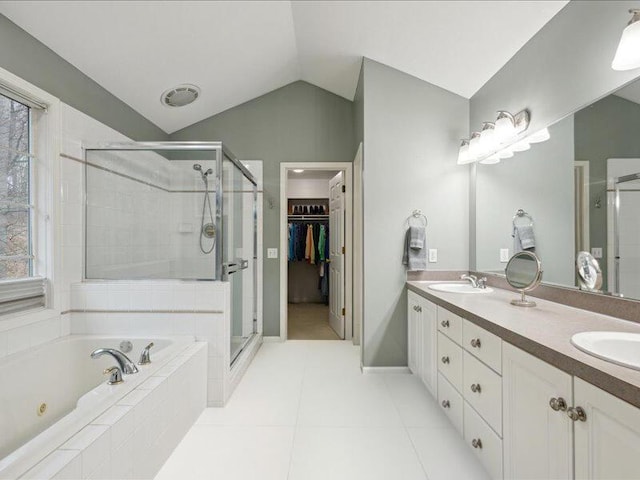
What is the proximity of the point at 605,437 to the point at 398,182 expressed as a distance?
2155 millimetres

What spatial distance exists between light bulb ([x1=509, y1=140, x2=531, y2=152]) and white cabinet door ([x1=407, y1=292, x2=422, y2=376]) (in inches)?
49.8

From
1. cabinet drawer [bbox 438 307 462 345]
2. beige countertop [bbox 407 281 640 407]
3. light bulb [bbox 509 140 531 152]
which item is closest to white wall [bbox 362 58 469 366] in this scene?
light bulb [bbox 509 140 531 152]

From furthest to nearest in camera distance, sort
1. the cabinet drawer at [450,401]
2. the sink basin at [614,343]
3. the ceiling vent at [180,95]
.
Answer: the ceiling vent at [180,95] < the cabinet drawer at [450,401] < the sink basin at [614,343]

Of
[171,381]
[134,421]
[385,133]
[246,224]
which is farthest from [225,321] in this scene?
[385,133]

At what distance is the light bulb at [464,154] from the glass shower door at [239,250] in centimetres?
195

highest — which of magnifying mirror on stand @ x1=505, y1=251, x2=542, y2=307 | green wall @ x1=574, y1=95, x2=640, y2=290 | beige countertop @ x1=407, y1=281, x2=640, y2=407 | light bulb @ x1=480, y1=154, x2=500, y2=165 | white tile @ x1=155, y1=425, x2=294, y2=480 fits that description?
light bulb @ x1=480, y1=154, x2=500, y2=165

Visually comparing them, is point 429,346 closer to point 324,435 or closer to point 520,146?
point 324,435

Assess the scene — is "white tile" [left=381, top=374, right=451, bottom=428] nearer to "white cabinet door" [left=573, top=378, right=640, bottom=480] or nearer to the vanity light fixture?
"white cabinet door" [left=573, top=378, right=640, bottom=480]

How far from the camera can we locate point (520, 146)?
215 cm

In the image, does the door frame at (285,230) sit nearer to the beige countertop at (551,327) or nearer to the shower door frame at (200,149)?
the shower door frame at (200,149)

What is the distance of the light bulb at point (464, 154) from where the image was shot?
8.58ft

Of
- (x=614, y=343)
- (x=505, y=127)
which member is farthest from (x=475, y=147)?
(x=614, y=343)

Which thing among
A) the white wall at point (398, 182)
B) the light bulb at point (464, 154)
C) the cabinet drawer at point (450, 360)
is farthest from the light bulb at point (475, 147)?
the cabinet drawer at point (450, 360)

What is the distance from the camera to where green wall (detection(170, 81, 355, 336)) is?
357cm
